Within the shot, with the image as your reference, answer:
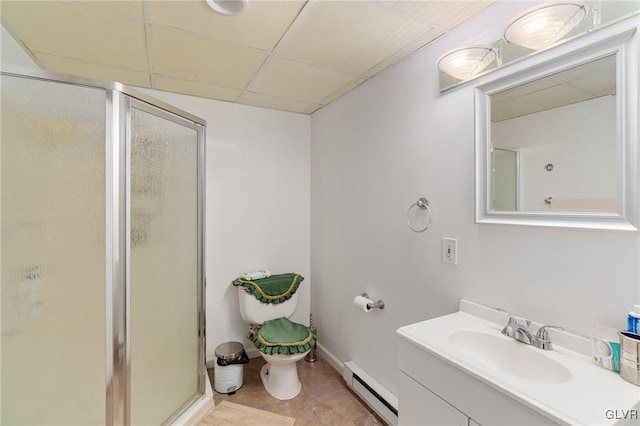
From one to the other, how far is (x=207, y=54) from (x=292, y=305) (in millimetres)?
1883

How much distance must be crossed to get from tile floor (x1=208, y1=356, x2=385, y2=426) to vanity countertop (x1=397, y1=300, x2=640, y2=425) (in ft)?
3.33

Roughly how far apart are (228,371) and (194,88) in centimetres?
211

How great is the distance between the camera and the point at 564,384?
0.85 metres

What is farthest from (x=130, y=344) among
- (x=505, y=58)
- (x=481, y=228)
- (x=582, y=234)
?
(x=505, y=58)

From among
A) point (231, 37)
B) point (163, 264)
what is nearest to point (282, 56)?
point (231, 37)

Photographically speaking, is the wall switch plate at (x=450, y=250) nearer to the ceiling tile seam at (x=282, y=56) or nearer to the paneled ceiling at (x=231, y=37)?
the paneled ceiling at (x=231, y=37)

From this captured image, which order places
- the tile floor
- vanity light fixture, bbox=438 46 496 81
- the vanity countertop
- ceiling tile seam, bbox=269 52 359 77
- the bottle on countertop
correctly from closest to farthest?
1. the vanity countertop
2. the bottle on countertop
3. vanity light fixture, bbox=438 46 496 81
4. ceiling tile seam, bbox=269 52 359 77
5. the tile floor

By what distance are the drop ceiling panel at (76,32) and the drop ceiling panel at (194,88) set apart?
28cm

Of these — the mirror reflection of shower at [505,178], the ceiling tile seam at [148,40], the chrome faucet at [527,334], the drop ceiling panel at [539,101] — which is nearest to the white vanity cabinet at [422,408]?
the chrome faucet at [527,334]

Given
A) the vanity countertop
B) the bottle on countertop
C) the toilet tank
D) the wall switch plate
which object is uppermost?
the wall switch plate

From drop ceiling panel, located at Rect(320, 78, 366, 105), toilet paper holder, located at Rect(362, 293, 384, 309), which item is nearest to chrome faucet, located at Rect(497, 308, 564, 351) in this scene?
toilet paper holder, located at Rect(362, 293, 384, 309)

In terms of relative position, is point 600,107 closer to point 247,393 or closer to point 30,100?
point 30,100

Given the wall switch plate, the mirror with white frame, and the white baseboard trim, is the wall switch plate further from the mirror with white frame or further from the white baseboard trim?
the white baseboard trim

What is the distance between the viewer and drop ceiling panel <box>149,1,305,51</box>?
127 centimetres
